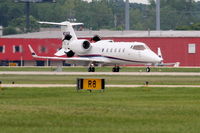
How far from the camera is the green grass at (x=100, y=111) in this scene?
31.0 metres

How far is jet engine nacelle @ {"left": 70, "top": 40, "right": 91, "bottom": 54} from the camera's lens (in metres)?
96.6

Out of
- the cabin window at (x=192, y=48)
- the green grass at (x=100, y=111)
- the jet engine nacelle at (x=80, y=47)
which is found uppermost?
the jet engine nacelle at (x=80, y=47)

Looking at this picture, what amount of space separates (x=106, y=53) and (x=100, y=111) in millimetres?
58781

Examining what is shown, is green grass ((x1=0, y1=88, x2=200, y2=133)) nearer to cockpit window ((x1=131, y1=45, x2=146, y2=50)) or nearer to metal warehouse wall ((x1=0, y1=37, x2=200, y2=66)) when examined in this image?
cockpit window ((x1=131, y1=45, x2=146, y2=50))

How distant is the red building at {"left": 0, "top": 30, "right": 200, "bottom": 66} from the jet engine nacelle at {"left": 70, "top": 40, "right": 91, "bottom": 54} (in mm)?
27009

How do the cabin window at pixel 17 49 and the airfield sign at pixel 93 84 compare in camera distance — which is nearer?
the airfield sign at pixel 93 84

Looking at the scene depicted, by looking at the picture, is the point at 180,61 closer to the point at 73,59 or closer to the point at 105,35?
the point at 105,35

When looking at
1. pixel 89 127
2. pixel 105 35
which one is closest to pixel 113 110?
pixel 89 127

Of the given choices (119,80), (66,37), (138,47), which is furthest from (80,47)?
(119,80)

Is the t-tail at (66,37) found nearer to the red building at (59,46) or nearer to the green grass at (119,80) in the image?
the red building at (59,46)

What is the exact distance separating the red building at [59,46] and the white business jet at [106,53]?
2475 cm

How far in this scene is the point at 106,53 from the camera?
9550cm

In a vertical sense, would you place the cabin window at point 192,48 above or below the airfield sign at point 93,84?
above

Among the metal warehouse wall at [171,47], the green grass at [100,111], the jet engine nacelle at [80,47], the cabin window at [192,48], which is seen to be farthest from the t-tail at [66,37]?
the green grass at [100,111]
